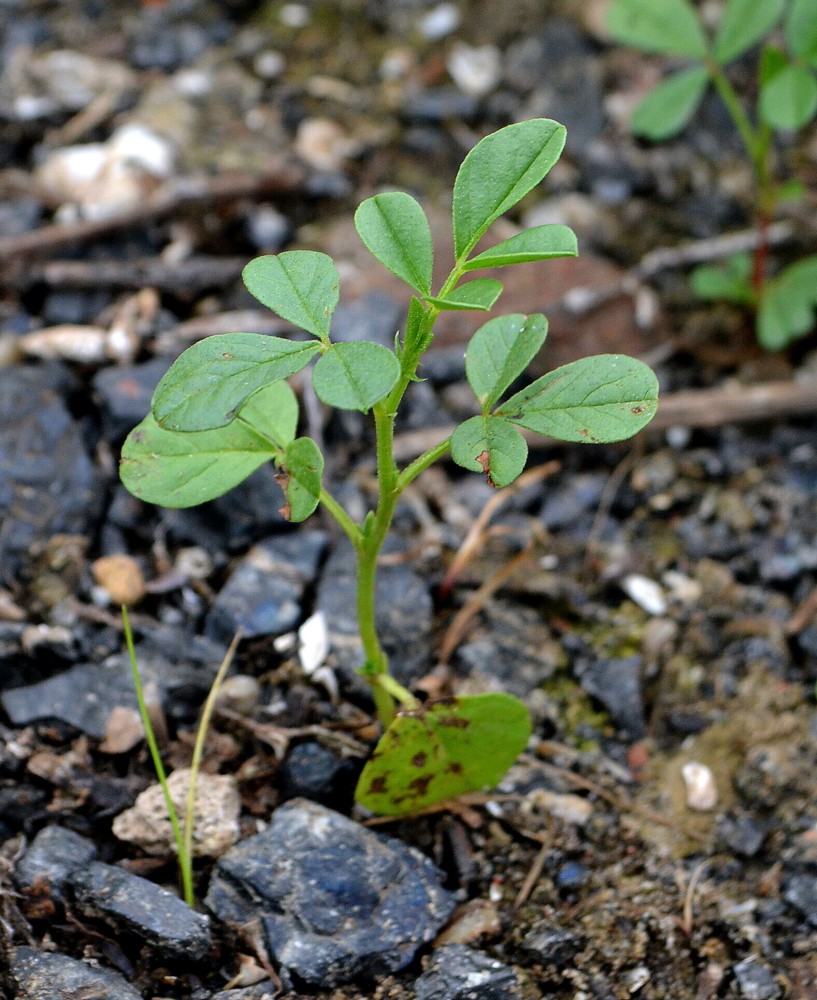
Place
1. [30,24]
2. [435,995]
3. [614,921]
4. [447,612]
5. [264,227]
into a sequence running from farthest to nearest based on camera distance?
[30,24] → [264,227] → [447,612] → [614,921] → [435,995]

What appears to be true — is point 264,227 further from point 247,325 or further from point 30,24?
point 30,24

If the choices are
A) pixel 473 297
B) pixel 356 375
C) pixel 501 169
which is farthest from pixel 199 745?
pixel 501 169

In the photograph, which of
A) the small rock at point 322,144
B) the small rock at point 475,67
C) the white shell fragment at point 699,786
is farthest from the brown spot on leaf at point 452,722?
the small rock at point 475,67

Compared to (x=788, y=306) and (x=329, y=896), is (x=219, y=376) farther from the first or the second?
(x=788, y=306)

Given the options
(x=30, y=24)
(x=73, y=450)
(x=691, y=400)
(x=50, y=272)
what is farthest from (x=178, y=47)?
(x=691, y=400)

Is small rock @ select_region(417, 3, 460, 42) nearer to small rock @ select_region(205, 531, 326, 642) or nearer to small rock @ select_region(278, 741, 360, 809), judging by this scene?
small rock @ select_region(205, 531, 326, 642)

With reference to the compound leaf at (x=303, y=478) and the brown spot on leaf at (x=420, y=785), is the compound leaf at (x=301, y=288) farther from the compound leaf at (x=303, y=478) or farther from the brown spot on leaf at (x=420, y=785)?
the brown spot on leaf at (x=420, y=785)

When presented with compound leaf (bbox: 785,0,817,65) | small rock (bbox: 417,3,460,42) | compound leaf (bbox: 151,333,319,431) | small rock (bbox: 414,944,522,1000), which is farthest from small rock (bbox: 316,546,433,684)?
small rock (bbox: 417,3,460,42)
